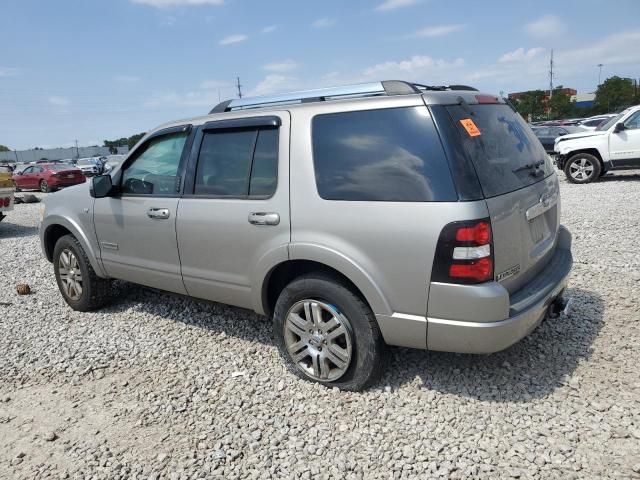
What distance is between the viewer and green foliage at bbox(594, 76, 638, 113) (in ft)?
163

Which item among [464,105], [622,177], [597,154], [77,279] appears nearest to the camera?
[464,105]

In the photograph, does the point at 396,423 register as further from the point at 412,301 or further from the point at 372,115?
the point at 372,115

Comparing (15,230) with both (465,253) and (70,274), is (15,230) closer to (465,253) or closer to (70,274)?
(70,274)

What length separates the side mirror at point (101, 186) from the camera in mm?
4363

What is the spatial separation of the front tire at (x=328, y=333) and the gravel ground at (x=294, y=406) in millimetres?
143

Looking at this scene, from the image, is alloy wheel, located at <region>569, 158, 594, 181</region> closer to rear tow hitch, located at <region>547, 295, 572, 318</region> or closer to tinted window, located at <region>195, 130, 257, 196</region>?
rear tow hitch, located at <region>547, 295, 572, 318</region>

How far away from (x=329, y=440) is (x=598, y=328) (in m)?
2.49

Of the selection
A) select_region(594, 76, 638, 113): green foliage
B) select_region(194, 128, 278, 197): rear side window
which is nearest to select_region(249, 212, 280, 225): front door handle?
select_region(194, 128, 278, 197): rear side window

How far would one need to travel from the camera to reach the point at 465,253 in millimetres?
2646

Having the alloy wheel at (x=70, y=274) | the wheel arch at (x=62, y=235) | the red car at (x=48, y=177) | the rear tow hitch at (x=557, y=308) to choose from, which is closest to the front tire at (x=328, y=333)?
the rear tow hitch at (x=557, y=308)

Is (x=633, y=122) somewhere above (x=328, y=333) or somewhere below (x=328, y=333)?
above

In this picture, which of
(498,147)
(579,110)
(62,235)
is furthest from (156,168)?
(579,110)

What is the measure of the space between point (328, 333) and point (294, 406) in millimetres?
524

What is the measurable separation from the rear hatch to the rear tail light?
0.08m
